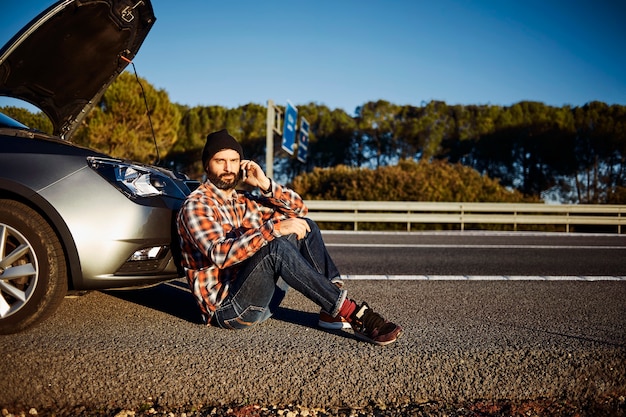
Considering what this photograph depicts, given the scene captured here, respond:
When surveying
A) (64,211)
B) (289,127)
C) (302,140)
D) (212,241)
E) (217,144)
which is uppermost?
(289,127)

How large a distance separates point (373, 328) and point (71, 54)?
9.08 ft

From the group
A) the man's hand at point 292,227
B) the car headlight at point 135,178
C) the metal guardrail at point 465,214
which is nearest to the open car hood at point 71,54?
the car headlight at point 135,178

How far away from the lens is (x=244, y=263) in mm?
2715

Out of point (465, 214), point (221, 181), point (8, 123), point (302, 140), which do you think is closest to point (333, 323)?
point (221, 181)

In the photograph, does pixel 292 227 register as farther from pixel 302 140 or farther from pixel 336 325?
pixel 302 140

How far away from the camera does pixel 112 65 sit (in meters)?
3.62

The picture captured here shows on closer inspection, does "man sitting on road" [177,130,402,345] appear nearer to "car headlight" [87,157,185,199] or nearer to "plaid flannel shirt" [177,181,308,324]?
"plaid flannel shirt" [177,181,308,324]

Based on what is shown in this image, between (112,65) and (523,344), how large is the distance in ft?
11.3

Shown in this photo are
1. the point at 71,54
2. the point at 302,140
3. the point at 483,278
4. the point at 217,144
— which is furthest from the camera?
the point at 302,140

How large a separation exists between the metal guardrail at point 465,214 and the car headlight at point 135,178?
384 inches

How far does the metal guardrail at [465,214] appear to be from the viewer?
13062 millimetres

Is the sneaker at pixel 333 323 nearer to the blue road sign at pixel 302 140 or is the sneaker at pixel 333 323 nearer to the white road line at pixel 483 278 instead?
the white road line at pixel 483 278

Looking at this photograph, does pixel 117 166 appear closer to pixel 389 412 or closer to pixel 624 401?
pixel 389 412

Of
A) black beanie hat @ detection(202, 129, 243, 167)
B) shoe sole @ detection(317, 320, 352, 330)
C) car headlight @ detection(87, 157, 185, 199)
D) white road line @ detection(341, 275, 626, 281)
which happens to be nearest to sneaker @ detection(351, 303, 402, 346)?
shoe sole @ detection(317, 320, 352, 330)
